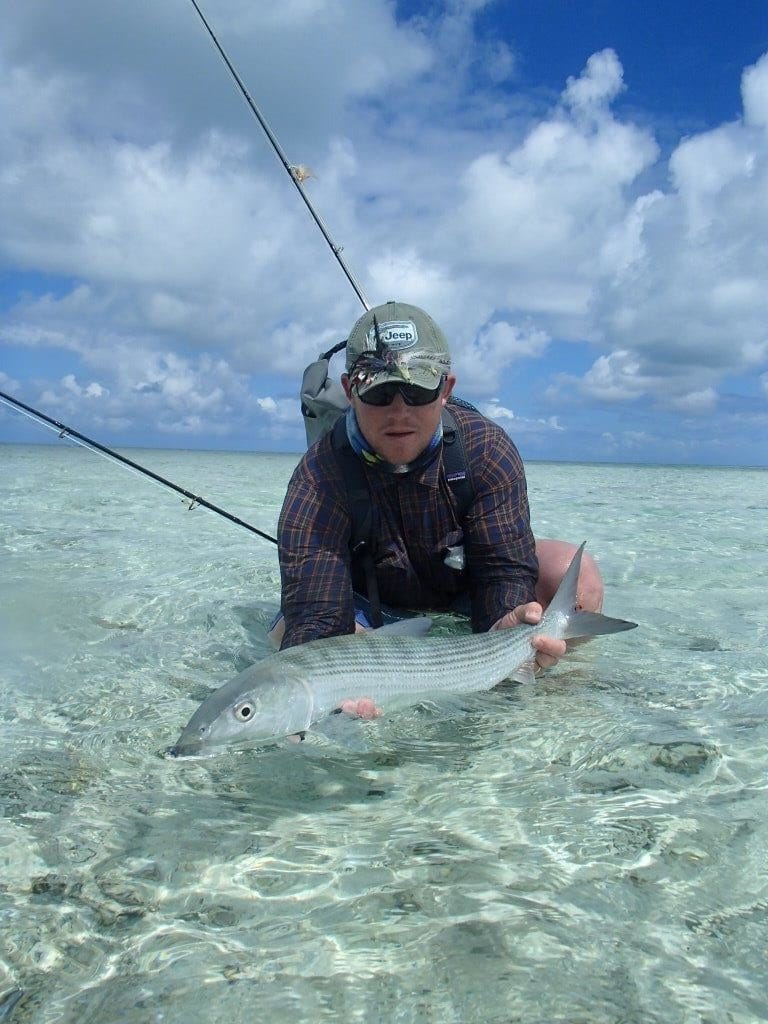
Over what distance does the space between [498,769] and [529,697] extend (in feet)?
2.50

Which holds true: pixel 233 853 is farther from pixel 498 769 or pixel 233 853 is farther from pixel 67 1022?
pixel 498 769

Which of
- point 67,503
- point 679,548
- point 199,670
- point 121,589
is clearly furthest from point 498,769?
point 67,503

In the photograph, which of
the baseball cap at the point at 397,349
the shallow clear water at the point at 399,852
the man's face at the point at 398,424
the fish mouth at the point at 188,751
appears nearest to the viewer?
the shallow clear water at the point at 399,852

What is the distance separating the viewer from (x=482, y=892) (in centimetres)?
182

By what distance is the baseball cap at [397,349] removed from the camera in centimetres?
305

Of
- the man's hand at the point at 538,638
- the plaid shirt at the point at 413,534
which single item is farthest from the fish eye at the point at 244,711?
the man's hand at the point at 538,638

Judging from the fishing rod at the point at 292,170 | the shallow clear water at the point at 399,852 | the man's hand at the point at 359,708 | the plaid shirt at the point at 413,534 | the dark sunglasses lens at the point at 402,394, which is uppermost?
the fishing rod at the point at 292,170

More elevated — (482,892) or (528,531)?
(528,531)

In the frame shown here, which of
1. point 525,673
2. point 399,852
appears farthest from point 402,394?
point 399,852

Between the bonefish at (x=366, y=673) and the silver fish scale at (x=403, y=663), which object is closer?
the bonefish at (x=366, y=673)

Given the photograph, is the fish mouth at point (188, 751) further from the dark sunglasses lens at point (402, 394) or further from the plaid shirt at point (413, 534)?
the dark sunglasses lens at point (402, 394)

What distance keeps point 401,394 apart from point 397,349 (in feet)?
0.59

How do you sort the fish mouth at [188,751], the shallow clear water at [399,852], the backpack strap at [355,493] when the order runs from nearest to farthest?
the shallow clear water at [399,852] → the fish mouth at [188,751] → the backpack strap at [355,493]

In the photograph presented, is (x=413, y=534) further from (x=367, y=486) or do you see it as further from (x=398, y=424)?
(x=398, y=424)
